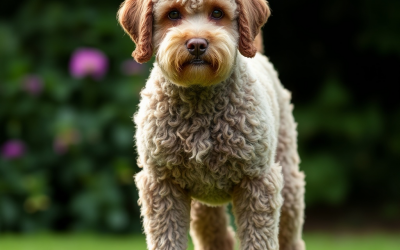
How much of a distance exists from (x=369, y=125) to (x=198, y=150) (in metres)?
5.86

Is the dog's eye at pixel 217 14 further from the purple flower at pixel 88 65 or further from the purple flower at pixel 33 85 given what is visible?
the purple flower at pixel 33 85

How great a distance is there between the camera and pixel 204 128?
13.8 ft

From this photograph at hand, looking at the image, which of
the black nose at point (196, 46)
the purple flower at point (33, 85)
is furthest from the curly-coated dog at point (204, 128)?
the purple flower at point (33, 85)

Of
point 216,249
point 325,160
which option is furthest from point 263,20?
point 325,160

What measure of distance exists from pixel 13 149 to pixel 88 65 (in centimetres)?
148

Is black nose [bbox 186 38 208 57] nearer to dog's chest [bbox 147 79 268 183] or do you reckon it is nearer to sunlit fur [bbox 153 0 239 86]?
sunlit fur [bbox 153 0 239 86]

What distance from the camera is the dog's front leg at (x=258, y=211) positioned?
4.27 metres

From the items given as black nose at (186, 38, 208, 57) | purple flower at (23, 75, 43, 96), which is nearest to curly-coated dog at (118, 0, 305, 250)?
black nose at (186, 38, 208, 57)

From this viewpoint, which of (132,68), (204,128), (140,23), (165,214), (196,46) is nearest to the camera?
(196,46)

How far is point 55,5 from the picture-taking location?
931cm

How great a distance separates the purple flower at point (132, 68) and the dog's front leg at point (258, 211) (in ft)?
16.3

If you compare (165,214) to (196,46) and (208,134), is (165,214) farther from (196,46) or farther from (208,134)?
(196,46)

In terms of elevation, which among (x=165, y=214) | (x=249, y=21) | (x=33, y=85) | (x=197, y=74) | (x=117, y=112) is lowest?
(x=117, y=112)

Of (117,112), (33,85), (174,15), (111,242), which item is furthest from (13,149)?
(174,15)
